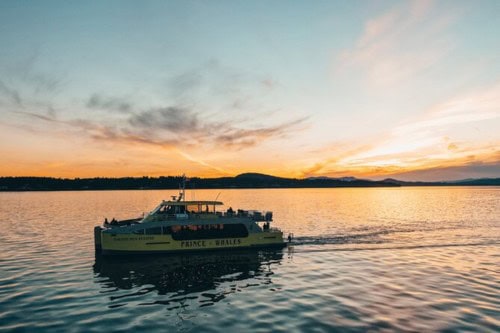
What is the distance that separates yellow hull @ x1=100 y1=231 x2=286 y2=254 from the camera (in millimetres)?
33438

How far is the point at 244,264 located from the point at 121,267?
35.9ft

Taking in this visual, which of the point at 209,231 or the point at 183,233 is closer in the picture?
the point at 183,233

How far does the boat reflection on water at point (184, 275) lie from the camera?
22.8 m

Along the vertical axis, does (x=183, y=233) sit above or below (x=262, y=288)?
above

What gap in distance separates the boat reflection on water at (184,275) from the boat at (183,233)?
914mm

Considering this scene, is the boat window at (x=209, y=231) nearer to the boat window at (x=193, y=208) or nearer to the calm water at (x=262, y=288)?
the boat window at (x=193, y=208)

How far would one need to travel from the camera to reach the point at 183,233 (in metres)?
36.2

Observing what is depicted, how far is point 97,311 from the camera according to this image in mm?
19344

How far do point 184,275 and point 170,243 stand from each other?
807 cm

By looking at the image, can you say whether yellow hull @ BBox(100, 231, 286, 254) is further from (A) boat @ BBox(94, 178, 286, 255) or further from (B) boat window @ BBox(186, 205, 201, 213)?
(B) boat window @ BBox(186, 205, 201, 213)

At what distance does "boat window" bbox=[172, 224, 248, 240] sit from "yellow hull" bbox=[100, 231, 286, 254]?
43cm

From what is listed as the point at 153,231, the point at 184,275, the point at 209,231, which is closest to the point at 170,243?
the point at 153,231

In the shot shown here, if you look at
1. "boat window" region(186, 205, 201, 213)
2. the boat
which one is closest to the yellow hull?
the boat

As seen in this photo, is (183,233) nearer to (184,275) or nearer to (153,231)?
(153,231)
